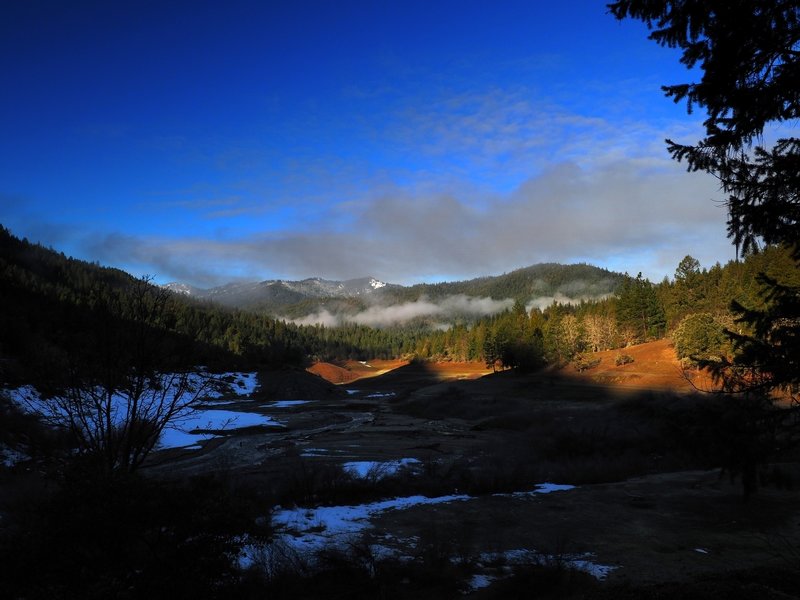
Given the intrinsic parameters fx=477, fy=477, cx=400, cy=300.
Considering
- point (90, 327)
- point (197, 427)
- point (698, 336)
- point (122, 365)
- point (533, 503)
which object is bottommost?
point (197, 427)

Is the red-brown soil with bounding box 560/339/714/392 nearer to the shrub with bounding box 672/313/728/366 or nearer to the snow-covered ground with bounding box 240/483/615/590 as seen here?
the shrub with bounding box 672/313/728/366

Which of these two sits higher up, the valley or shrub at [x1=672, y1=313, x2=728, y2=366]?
shrub at [x1=672, y1=313, x2=728, y2=366]

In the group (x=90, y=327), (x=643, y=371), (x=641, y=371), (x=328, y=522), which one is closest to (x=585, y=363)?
(x=641, y=371)

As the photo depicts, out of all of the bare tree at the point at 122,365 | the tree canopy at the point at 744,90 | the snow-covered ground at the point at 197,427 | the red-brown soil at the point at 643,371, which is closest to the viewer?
the tree canopy at the point at 744,90

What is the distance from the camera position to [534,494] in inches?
582

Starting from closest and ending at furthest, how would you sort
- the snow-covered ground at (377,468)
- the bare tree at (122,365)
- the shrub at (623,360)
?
the bare tree at (122,365) → the snow-covered ground at (377,468) → the shrub at (623,360)

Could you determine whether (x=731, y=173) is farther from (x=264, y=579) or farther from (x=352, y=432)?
(x=352, y=432)

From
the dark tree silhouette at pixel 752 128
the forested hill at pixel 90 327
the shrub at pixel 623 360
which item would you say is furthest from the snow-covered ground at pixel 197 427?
the shrub at pixel 623 360

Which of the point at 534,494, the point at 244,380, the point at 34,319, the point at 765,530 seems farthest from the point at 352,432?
the point at 244,380

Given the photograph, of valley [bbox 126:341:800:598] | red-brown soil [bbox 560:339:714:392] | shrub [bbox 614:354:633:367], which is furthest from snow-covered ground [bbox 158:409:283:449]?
shrub [bbox 614:354:633:367]

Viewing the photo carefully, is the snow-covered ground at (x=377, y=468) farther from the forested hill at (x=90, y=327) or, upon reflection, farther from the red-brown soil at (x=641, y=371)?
the red-brown soil at (x=641, y=371)

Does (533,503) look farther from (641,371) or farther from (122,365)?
(641,371)

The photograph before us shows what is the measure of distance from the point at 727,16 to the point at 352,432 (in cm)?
3534

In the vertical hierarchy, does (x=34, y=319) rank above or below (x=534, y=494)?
above
